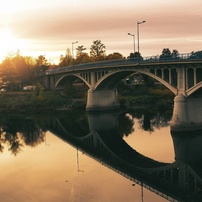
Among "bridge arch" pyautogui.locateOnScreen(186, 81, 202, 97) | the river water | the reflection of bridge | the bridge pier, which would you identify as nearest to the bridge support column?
the river water

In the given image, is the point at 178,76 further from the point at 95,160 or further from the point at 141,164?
the point at 95,160

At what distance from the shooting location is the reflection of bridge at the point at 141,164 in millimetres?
27828

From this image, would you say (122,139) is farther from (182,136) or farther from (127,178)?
(127,178)

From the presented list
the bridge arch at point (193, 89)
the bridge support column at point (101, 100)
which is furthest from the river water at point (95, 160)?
the bridge support column at point (101, 100)

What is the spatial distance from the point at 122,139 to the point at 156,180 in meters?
18.2

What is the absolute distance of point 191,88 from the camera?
45281mm

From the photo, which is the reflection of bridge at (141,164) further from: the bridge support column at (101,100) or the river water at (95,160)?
the bridge support column at (101,100)

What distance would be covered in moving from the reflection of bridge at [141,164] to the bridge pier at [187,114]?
2.64m

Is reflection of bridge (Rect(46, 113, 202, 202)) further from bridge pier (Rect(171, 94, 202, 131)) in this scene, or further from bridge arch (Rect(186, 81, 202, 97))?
bridge arch (Rect(186, 81, 202, 97))

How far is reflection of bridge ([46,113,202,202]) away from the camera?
27.8 meters

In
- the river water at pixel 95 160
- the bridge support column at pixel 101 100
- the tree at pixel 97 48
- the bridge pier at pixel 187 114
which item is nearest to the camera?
the river water at pixel 95 160

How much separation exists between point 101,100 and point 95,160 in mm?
37056

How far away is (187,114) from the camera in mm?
46625

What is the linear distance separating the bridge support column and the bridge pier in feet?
92.4
